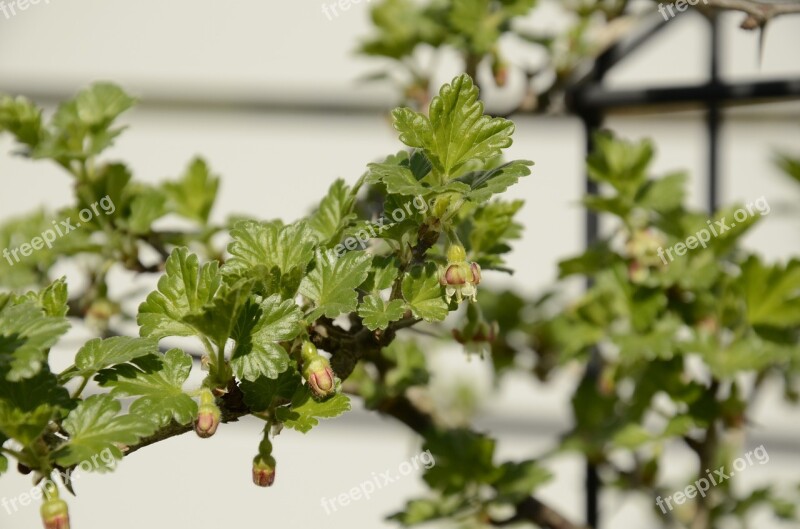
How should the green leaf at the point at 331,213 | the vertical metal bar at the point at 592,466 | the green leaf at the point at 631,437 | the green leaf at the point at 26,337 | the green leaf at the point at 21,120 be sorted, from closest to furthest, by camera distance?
1. the green leaf at the point at 26,337
2. the green leaf at the point at 331,213
3. the green leaf at the point at 21,120
4. the green leaf at the point at 631,437
5. the vertical metal bar at the point at 592,466

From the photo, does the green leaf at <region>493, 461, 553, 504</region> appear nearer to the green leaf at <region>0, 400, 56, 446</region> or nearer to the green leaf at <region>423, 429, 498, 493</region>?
the green leaf at <region>423, 429, 498, 493</region>

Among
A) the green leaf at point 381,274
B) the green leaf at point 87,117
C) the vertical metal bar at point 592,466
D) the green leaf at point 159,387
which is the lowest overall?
the vertical metal bar at point 592,466

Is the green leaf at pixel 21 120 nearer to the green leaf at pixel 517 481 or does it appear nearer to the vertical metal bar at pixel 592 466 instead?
the green leaf at pixel 517 481

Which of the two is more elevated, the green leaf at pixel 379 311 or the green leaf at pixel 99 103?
the green leaf at pixel 99 103

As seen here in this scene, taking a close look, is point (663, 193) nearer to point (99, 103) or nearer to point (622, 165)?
point (622, 165)

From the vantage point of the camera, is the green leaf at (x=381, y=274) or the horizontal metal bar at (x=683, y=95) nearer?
the green leaf at (x=381, y=274)

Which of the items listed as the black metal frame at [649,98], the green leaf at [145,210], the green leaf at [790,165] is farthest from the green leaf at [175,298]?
the green leaf at [790,165]

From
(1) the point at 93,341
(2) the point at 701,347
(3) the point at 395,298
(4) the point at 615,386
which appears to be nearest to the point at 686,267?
(2) the point at 701,347

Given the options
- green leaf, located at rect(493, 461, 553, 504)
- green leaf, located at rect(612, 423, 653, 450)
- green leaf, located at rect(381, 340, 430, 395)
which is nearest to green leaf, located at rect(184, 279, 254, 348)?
green leaf, located at rect(381, 340, 430, 395)
